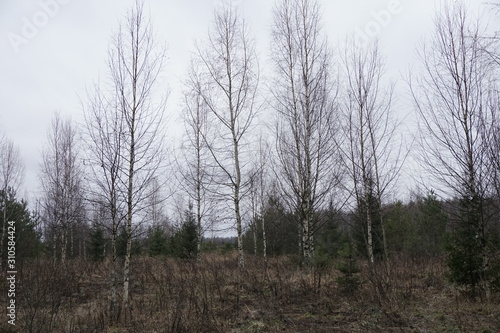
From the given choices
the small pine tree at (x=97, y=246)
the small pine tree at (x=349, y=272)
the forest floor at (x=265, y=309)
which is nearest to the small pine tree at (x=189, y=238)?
the small pine tree at (x=97, y=246)

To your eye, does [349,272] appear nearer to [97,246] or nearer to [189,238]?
[189,238]

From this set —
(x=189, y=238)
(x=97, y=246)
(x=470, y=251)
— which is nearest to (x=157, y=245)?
(x=97, y=246)

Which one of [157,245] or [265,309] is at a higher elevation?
[157,245]

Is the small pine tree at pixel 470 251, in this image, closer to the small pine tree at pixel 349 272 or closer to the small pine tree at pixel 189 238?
the small pine tree at pixel 349 272

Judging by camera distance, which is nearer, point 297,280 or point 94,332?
point 94,332

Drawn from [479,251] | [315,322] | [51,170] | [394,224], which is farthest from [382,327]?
[51,170]

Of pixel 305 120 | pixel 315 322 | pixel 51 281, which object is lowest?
pixel 315 322

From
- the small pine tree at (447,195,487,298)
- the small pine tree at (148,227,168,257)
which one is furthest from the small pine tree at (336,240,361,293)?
the small pine tree at (148,227,168,257)

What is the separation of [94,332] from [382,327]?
5.10m

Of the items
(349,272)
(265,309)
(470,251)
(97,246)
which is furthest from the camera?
(97,246)

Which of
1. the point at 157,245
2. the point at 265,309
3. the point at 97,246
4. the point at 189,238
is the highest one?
the point at 189,238

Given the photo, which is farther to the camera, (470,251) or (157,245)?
(157,245)

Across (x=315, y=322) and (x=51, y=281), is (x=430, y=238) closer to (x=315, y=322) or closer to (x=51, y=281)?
(x=315, y=322)

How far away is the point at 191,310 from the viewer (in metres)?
6.49
